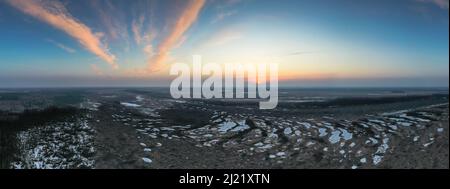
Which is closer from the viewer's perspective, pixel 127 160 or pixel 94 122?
pixel 127 160

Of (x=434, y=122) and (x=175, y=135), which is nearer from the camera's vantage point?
(x=175, y=135)
